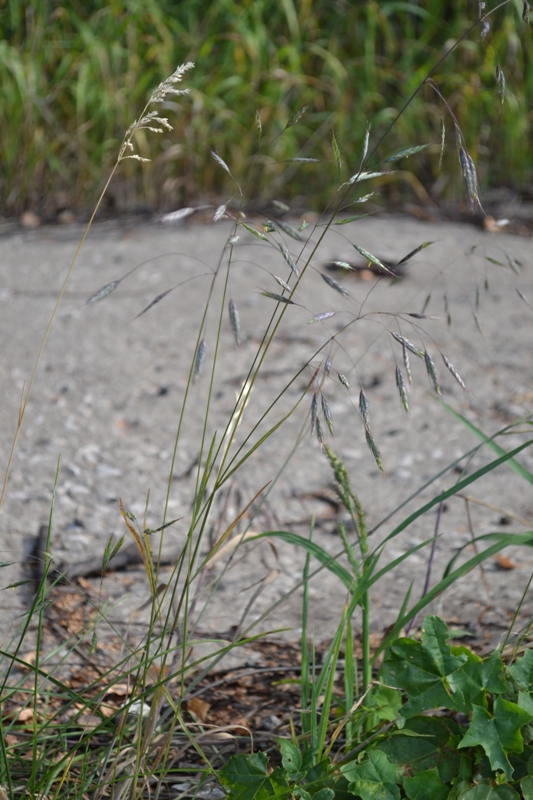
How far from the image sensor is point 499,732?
1.00m

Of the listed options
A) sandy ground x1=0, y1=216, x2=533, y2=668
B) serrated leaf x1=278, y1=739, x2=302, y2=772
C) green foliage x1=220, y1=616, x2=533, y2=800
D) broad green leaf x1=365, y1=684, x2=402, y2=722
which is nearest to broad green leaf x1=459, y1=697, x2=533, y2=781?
green foliage x1=220, y1=616, x2=533, y2=800

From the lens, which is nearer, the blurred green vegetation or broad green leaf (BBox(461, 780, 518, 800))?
broad green leaf (BBox(461, 780, 518, 800))

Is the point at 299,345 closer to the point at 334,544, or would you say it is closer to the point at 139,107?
the point at 334,544

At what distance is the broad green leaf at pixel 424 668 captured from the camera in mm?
1049

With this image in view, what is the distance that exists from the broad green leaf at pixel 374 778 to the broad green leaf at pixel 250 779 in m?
0.09

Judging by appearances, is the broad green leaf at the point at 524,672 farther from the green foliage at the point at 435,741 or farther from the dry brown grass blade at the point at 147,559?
the dry brown grass blade at the point at 147,559

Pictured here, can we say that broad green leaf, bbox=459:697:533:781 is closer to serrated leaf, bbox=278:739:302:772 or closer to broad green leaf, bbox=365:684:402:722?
broad green leaf, bbox=365:684:402:722

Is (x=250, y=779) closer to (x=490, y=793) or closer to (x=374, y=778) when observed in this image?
(x=374, y=778)

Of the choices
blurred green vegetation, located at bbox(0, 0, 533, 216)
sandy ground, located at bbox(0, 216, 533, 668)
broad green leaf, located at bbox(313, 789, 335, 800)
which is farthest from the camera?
blurred green vegetation, located at bbox(0, 0, 533, 216)

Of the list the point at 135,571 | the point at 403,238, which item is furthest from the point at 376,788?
the point at 403,238

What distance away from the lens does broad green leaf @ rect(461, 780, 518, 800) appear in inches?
39.1

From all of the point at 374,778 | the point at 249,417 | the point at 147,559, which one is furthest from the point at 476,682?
the point at 249,417

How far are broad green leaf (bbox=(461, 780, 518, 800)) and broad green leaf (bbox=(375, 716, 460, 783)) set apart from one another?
0.03m

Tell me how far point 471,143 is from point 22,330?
2.98 m
